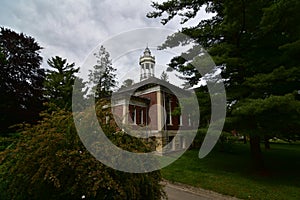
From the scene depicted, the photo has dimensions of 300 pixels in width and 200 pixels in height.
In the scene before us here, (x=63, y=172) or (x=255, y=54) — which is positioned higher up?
(x=255, y=54)

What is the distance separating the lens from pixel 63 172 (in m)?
3.45

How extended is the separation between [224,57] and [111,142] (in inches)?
246

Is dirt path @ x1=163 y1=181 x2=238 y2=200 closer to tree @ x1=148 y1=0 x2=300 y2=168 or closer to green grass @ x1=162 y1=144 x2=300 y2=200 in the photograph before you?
green grass @ x1=162 y1=144 x2=300 y2=200

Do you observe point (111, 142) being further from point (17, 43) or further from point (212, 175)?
point (17, 43)

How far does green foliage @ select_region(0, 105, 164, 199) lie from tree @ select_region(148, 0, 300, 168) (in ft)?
16.5

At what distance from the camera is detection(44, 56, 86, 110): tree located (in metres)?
21.1

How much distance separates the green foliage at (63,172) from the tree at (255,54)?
5025 millimetres

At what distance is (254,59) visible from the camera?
337 inches

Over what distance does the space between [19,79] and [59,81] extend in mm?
6850

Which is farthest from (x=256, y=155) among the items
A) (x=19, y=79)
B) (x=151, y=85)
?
(x=19, y=79)

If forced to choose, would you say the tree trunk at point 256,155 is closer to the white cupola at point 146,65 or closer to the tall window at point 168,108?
the tall window at point 168,108

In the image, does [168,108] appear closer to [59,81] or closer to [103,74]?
[103,74]

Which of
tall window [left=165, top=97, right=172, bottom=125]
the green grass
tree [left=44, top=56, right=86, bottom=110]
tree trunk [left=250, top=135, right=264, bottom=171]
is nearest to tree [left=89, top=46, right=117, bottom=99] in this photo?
tree [left=44, top=56, right=86, bottom=110]

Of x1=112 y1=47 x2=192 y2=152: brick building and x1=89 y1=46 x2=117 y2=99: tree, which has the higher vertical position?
x1=89 y1=46 x2=117 y2=99: tree
